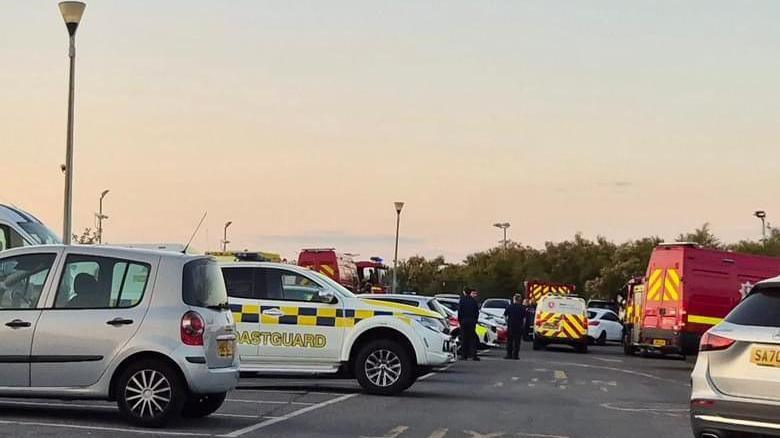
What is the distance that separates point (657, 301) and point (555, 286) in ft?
67.3

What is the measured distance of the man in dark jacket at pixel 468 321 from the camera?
2669 cm

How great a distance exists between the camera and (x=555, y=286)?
158ft

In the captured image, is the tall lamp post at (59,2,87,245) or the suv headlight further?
the tall lamp post at (59,2,87,245)

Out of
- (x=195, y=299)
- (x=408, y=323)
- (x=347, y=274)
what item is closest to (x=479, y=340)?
(x=347, y=274)

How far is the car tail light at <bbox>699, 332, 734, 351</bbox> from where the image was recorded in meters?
8.70

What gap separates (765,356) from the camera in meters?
8.39

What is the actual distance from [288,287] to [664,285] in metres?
→ 13.8

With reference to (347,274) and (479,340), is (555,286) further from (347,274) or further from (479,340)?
(479,340)

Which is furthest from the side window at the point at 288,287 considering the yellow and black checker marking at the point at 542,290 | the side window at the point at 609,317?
the yellow and black checker marking at the point at 542,290

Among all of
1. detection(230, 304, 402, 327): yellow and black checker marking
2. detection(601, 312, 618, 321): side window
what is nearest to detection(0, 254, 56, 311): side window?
detection(230, 304, 402, 327): yellow and black checker marking

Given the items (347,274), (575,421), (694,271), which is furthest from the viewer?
(347,274)

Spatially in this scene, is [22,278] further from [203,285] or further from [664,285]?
[664,285]

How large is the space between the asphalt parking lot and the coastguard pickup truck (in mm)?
366

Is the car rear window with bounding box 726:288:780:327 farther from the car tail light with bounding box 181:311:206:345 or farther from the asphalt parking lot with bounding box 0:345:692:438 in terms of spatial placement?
the car tail light with bounding box 181:311:206:345
